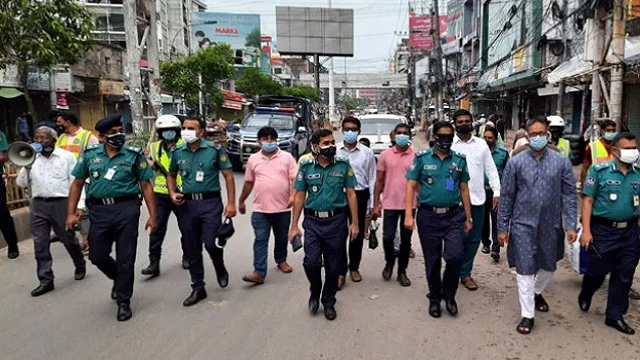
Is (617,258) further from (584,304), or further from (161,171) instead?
(161,171)

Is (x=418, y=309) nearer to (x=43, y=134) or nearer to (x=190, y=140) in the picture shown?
(x=190, y=140)

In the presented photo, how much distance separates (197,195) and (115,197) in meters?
0.73

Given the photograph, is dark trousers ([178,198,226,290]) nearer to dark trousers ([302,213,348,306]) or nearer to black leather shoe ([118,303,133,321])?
black leather shoe ([118,303,133,321])

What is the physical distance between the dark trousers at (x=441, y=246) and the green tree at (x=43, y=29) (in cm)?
798

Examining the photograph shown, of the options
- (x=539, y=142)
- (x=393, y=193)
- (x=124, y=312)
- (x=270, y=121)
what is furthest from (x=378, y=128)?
(x=124, y=312)

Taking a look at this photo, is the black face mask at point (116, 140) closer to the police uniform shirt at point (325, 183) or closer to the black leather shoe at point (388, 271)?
the police uniform shirt at point (325, 183)

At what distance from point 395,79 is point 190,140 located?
66398mm

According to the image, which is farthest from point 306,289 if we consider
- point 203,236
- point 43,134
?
point 43,134

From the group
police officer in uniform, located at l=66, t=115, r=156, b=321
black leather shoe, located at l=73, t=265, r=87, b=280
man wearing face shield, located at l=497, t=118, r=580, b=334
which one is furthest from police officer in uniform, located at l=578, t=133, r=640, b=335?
black leather shoe, located at l=73, t=265, r=87, b=280

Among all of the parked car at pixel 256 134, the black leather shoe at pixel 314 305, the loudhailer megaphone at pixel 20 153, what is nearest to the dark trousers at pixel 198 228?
the black leather shoe at pixel 314 305

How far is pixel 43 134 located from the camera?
5105 millimetres

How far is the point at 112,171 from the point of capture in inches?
170

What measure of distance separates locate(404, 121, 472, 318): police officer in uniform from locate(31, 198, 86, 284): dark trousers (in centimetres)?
346

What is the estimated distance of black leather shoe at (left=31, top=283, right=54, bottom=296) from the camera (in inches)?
197
